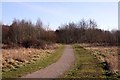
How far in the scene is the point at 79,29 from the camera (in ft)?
374

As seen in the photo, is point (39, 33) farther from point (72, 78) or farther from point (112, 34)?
point (72, 78)

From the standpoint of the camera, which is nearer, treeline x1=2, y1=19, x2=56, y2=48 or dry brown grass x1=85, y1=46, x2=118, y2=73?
dry brown grass x1=85, y1=46, x2=118, y2=73

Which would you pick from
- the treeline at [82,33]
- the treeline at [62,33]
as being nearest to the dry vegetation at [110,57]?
the treeline at [62,33]

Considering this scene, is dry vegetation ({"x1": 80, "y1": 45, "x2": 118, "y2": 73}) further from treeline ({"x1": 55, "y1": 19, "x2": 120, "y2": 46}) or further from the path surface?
treeline ({"x1": 55, "y1": 19, "x2": 120, "y2": 46})

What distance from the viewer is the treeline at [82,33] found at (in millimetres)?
101069

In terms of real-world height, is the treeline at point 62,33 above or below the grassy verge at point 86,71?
above

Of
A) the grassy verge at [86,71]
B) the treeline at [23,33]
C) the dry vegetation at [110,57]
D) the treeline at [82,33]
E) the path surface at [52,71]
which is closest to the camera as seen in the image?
the path surface at [52,71]

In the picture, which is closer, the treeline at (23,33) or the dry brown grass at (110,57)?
the dry brown grass at (110,57)

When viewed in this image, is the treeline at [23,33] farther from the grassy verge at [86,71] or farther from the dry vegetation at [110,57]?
the grassy verge at [86,71]

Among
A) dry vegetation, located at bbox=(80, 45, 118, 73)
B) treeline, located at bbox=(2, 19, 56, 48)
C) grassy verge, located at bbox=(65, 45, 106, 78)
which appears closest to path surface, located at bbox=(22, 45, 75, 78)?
grassy verge, located at bbox=(65, 45, 106, 78)

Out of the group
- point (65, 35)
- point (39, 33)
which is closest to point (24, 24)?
point (39, 33)

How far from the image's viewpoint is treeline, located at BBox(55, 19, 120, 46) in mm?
101069

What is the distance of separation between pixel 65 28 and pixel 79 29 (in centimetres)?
588

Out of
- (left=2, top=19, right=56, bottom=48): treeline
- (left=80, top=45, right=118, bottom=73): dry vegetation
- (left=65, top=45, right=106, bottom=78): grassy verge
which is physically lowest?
(left=65, top=45, right=106, bottom=78): grassy verge
